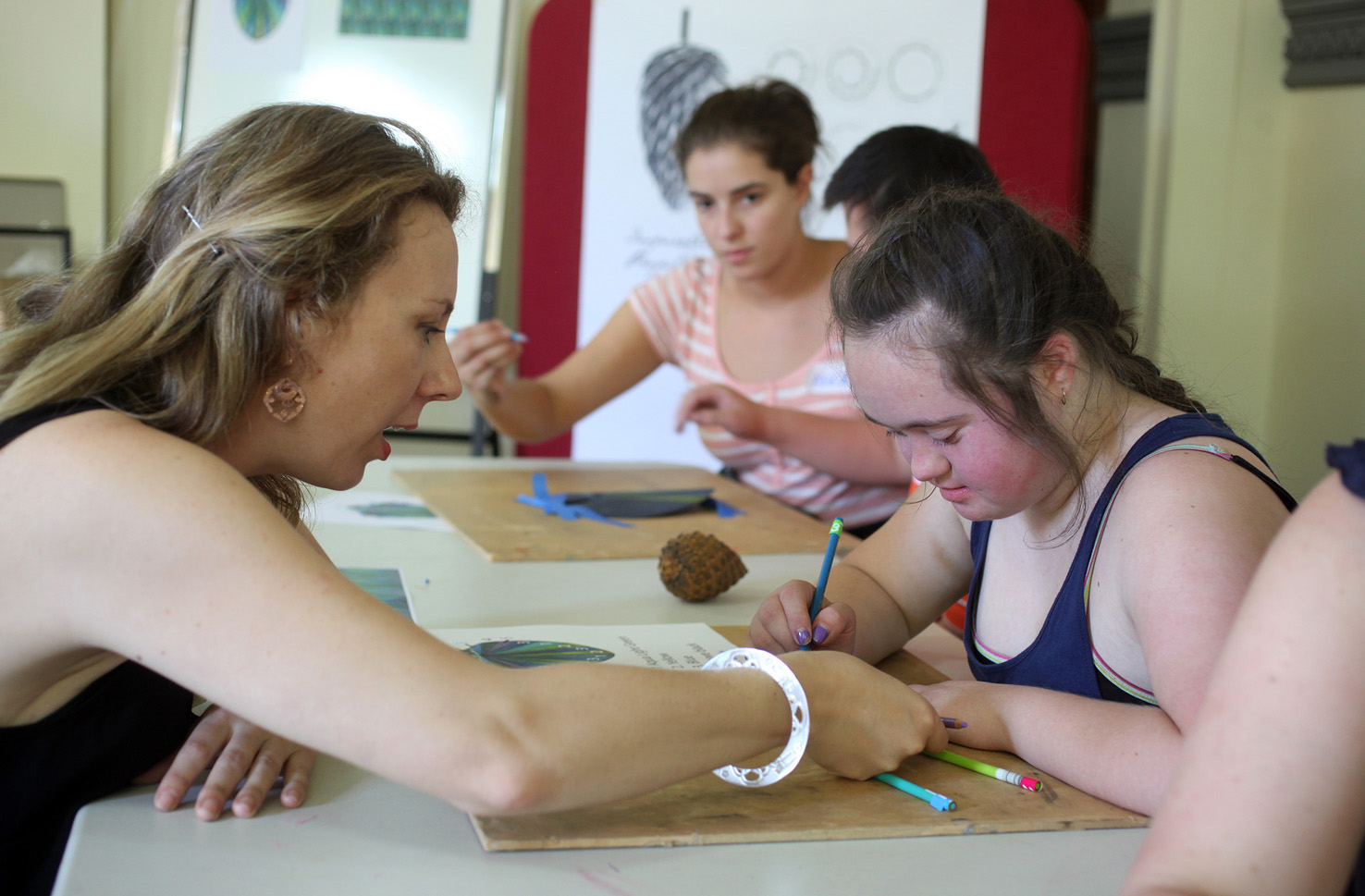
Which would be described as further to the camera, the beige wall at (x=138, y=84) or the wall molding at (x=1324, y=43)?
the beige wall at (x=138, y=84)

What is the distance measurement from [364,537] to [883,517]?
931 millimetres

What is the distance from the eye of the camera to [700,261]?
243 centimetres

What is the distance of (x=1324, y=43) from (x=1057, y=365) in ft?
6.95

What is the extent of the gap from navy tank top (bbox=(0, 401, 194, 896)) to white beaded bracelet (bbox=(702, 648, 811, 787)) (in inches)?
16.5

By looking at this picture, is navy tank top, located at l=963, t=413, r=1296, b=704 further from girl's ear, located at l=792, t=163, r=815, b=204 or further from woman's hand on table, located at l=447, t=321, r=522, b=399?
girl's ear, located at l=792, t=163, r=815, b=204

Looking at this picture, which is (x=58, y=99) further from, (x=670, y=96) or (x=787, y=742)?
(x=787, y=742)

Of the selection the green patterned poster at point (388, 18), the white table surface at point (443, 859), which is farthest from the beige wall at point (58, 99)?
the white table surface at point (443, 859)

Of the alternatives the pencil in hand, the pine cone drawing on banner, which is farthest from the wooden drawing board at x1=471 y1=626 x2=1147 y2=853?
the pine cone drawing on banner

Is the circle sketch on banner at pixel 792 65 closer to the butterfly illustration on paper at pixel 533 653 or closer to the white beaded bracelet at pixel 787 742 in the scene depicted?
the butterfly illustration on paper at pixel 533 653

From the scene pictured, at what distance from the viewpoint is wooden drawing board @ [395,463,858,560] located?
5.24ft

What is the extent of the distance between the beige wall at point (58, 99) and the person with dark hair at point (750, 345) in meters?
1.76

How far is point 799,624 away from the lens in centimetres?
111

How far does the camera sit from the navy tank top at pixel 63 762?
79cm

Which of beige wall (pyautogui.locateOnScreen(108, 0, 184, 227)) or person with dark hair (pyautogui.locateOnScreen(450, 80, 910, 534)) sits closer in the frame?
person with dark hair (pyautogui.locateOnScreen(450, 80, 910, 534))
